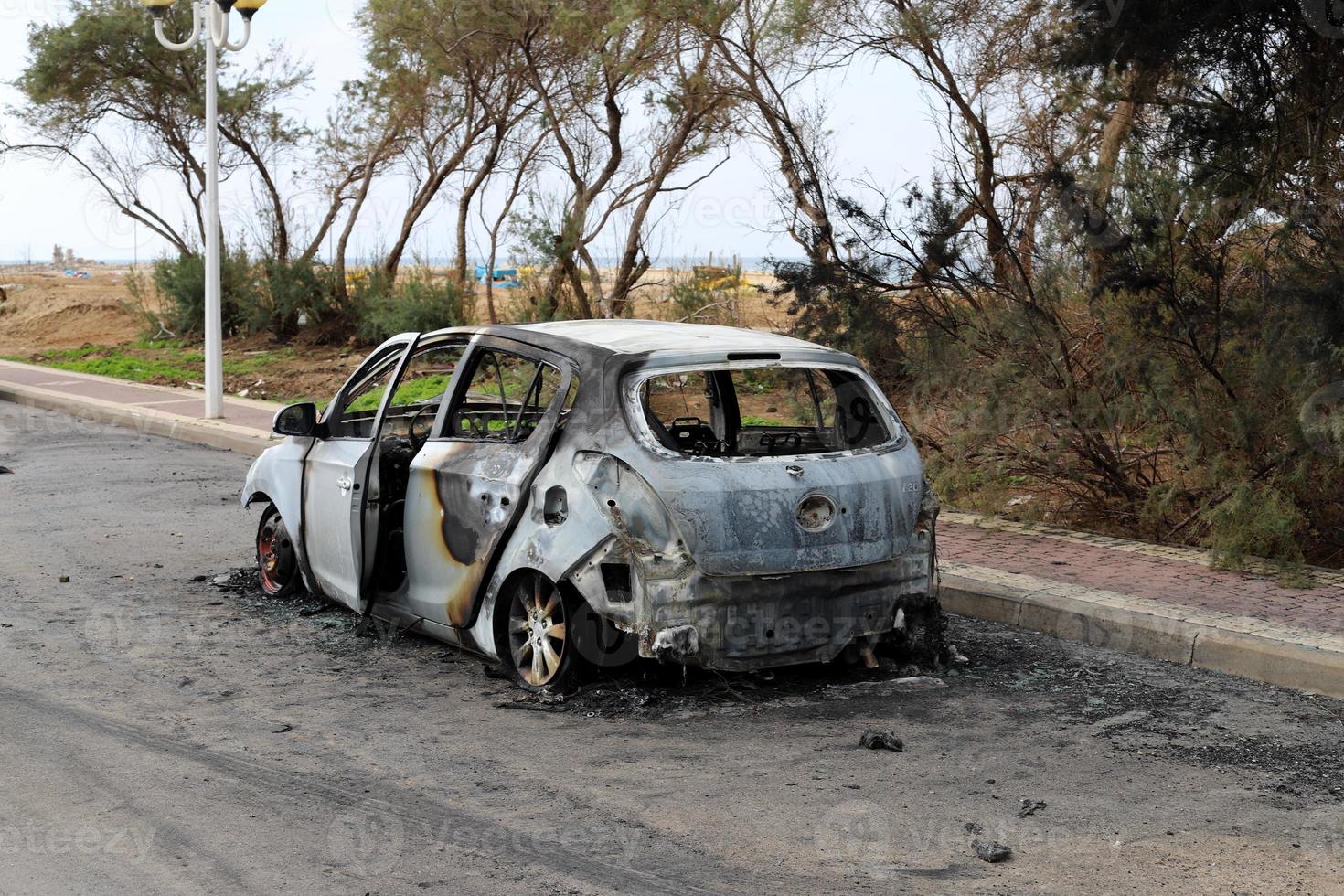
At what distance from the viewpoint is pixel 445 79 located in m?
25.1

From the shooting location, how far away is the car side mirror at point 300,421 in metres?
7.46

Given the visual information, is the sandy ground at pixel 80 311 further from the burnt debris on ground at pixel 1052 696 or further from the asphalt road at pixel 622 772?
the asphalt road at pixel 622 772

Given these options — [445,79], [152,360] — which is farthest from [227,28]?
[152,360]

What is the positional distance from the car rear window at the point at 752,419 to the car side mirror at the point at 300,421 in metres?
1.73

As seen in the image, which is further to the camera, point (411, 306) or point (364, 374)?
point (411, 306)

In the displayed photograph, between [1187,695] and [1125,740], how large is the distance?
86 centimetres

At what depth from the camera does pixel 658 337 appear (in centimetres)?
653

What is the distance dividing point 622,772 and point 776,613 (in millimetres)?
1051

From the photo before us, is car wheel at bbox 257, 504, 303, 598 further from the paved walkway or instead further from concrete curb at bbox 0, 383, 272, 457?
concrete curb at bbox 0, 383, 272, 457

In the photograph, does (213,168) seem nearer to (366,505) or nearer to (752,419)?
(752,419)

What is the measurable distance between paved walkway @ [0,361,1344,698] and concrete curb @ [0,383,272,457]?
831cm

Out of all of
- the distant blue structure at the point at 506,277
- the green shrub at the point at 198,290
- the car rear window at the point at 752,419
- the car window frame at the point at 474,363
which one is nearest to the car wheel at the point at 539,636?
the car window frame at the point at 474,363

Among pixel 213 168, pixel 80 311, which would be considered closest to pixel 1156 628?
pixel 213 168

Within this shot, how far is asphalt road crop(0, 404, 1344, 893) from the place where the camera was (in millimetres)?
4348
